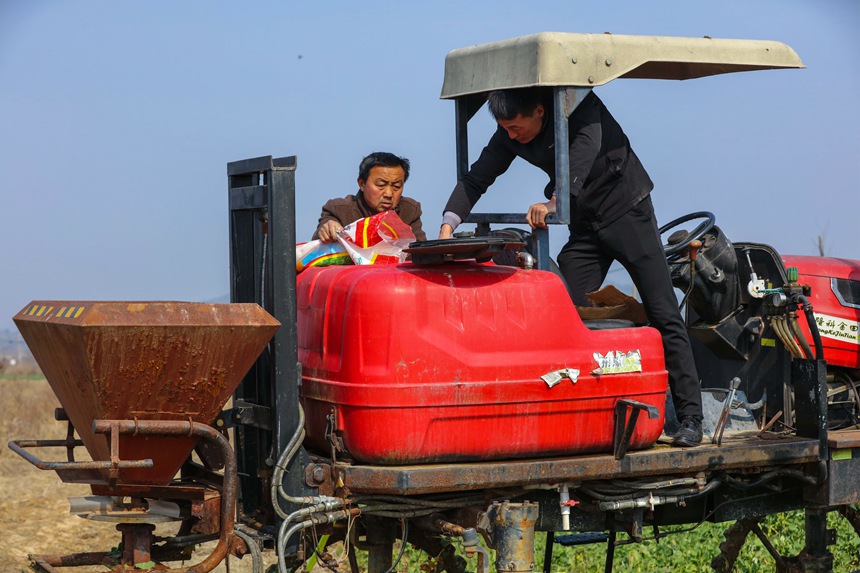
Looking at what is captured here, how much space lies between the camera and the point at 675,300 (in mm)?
4848

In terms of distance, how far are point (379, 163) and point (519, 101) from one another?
1.07 meters

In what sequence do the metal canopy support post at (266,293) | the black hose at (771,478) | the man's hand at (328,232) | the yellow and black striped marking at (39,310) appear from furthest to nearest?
the man's hand at (328,232)
the black hose at (771,478)
the metal canopy support post at (266,293)
the yellow and black striped marking at (39,310)

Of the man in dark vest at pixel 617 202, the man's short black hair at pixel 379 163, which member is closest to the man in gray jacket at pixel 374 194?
the man's short black hair at pixel 379 163

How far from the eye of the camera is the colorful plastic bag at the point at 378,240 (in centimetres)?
464

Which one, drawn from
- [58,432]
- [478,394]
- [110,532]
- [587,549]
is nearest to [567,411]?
[478,394]

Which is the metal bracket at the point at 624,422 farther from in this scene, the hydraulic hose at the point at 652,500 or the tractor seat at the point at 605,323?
the tractor seat at the point at 605,323

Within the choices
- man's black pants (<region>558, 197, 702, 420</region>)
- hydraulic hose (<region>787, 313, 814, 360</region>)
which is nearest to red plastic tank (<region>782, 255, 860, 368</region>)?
hydraulic hose (<region>787, 313, 814, 360</region>)

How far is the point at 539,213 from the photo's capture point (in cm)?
454

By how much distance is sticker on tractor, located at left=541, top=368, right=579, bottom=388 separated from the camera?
411 cm

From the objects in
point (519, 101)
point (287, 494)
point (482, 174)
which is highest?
point (519, 101)

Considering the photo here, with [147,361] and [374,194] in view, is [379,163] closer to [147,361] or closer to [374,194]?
[374,194]

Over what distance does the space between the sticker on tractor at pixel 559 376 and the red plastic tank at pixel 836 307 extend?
76.2 inches

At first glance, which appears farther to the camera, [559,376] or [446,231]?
[446,231]

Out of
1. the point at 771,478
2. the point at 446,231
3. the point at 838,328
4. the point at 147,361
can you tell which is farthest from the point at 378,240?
the point at 838,328
